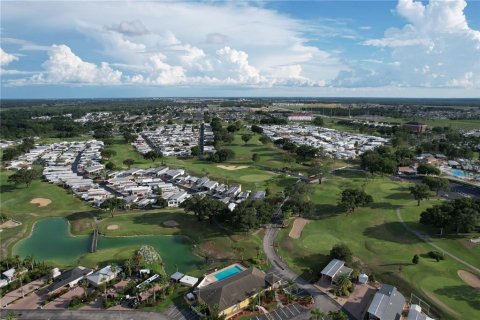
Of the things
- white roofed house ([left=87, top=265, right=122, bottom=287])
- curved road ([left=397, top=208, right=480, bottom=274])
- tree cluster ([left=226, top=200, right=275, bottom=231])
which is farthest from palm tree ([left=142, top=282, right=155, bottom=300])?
curved road ([left=397, top=208, right=480, bottom=274])

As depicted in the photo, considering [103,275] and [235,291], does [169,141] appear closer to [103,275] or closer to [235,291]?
[103,275]

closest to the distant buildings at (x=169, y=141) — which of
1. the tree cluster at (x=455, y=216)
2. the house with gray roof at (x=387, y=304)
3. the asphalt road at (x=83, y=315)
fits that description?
the asphalt road at (x=83, y=315)

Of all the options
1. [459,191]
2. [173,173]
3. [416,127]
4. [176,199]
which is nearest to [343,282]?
[176,199]

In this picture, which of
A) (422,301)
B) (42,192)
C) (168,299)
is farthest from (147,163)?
(422,301)

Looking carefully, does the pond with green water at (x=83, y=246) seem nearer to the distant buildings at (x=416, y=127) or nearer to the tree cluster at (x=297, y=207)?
the tree cluster at (x=297, y=207)

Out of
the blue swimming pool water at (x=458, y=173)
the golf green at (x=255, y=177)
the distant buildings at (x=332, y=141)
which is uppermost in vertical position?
the distant buildings at (x=332, y=141)

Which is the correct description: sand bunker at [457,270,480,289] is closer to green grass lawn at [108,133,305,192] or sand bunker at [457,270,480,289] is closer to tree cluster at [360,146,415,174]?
green grass lawn at [108,133,305,192]

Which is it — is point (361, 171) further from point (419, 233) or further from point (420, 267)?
point (420, 267)
